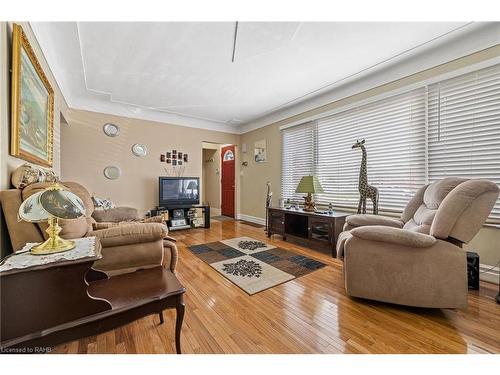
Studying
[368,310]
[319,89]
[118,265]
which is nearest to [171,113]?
[319,89]

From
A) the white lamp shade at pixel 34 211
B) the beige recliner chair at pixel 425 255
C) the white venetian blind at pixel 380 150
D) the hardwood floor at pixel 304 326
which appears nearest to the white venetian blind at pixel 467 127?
the white venetian blind at pixel 380 150

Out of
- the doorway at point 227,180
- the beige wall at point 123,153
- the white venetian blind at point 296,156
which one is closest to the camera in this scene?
the beige wall at point 123,153

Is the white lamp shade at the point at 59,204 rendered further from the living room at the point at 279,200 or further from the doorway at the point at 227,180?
the doorway at the point at 227,180

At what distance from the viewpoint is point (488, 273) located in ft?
6.71

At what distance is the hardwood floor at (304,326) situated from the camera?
4.08 ft

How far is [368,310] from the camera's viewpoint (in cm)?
161

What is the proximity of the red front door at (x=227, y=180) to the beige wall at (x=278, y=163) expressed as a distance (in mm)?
768

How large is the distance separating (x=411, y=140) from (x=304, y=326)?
248 centimetres

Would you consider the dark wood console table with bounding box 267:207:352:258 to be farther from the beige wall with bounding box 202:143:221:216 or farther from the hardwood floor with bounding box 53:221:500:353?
the beige wall with bounding box 202:143:221:216

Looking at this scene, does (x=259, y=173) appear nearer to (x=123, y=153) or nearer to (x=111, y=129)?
(x=123, y=153)

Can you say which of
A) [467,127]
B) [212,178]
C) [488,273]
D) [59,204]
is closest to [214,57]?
[59,204]

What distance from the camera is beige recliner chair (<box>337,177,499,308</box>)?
146 cm
